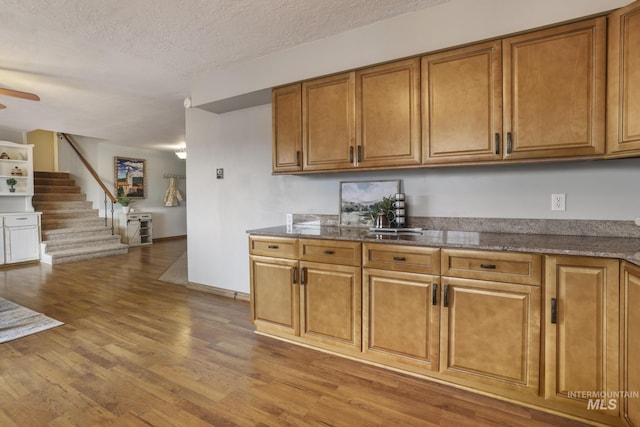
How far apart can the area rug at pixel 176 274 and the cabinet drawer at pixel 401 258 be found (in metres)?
3.22

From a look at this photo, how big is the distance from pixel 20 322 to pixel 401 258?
359cm

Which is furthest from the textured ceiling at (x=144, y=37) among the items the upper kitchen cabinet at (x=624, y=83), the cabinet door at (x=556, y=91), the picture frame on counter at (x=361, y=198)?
the picture frame on counter at (x=361, y=198)

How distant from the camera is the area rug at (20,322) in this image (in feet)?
9.31

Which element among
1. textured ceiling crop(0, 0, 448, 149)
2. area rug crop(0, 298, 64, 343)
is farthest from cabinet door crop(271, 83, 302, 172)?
area rug crop(0, 298, 64, 343)

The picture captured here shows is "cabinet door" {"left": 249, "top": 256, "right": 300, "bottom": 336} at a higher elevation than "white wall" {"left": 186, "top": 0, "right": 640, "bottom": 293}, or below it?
below

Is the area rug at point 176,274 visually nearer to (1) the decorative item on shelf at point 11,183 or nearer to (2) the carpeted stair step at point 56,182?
(1) the decorative item on shelf at point 11,183

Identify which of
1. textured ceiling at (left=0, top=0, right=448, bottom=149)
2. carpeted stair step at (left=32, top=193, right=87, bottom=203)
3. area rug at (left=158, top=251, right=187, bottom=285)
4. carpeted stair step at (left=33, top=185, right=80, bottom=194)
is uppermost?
textured ceiling at (left=0, top=0, right=448, bottom=149)

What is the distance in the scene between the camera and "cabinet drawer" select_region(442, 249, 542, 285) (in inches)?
68.6

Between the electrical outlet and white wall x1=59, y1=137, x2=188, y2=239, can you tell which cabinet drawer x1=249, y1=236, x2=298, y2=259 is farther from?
white wall x1=59, y1=137, x2=188, y2=239

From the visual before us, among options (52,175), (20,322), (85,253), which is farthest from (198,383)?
(52,175)

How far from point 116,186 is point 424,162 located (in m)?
8.29

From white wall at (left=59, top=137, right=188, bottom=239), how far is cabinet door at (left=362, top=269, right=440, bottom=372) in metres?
7.88

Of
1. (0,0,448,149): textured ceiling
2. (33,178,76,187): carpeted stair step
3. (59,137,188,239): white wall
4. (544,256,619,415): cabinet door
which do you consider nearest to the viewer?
(544,256,619,415): cabinet door

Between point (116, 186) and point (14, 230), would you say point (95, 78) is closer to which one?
point (14, 230)
